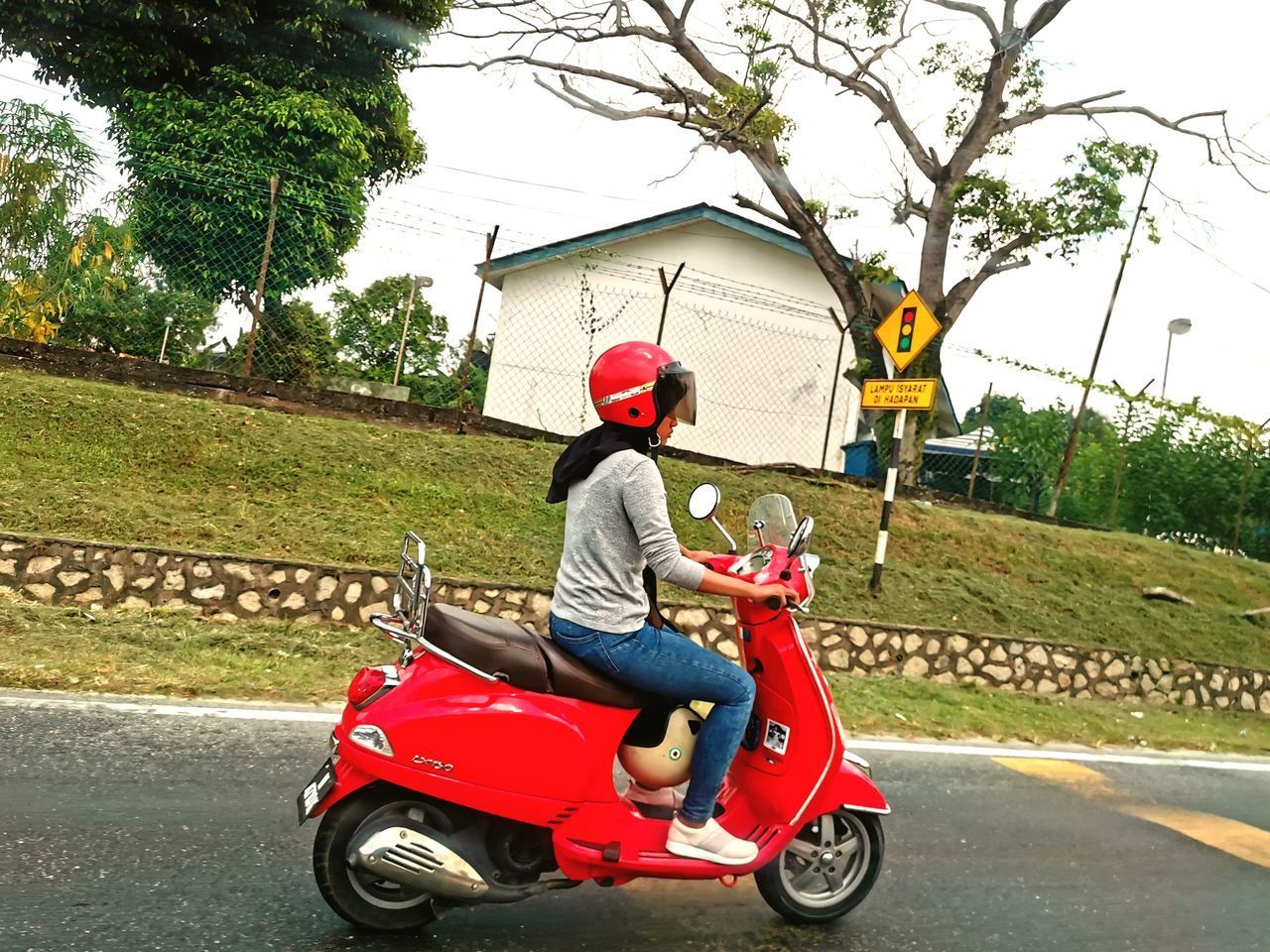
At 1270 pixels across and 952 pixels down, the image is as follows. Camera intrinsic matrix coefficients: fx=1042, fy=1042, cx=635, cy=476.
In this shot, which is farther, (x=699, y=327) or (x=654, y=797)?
(x=699, y=327)

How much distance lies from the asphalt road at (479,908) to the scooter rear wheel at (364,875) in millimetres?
78

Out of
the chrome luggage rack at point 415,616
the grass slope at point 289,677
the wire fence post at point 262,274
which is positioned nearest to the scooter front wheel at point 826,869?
the chrome luggage rack at point 415,616

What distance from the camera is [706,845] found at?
3.40 meters

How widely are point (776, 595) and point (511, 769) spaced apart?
39.7 inches

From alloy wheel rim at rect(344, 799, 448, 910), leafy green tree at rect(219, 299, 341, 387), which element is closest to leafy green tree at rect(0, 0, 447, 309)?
leafy green tree at rect(219, 299, 341, 387)

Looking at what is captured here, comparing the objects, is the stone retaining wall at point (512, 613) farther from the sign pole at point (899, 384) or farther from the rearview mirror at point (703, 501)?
the rearview mirror at point (703, 501)

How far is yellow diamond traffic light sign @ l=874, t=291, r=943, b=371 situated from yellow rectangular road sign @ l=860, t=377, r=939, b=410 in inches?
11.6

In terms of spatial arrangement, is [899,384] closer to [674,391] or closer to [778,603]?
[778,603]

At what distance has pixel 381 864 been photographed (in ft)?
9.91

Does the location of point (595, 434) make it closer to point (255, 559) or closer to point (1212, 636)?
point (255, 559)

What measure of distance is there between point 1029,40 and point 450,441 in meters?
13.2

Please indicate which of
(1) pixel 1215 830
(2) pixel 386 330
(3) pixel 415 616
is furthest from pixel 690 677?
(2) pixel 386 330

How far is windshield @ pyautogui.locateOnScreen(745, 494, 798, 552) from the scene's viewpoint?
11.9ft

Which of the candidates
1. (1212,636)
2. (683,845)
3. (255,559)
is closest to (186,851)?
(683,845)
